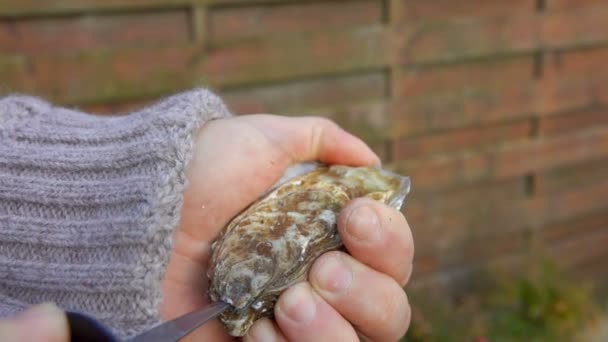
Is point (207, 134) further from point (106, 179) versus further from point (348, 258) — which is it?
point (348, 258)

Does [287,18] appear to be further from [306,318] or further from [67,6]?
[306,318]

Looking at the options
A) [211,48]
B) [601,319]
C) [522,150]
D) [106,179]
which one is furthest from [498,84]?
[106,179]

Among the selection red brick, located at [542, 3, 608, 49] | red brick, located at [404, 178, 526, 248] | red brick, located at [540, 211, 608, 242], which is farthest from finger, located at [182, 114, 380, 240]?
red brick, located at [540, 211, 608, 242]

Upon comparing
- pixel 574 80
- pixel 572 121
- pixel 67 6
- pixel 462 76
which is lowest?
pixel 572 121

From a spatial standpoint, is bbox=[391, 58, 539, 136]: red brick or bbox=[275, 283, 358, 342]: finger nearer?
bbox=[275, 283, 358, 342]: finger

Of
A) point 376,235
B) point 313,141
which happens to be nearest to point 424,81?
point 313,141

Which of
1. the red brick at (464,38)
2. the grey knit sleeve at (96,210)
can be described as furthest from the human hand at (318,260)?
the red brick at (464,38)

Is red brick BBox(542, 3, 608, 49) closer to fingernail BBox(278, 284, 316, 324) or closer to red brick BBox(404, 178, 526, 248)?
red brick BBox(404, 178, 526, 248)

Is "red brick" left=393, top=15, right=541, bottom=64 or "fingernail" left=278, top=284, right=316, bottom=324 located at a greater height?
"red brick" left=393, top=15, right=541, bottom=64
